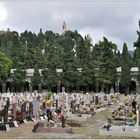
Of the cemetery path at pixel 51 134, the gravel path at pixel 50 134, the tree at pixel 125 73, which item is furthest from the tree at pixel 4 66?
the gravel path at pixel 50 134

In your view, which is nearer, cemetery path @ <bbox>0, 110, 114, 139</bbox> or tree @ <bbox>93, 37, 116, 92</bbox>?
cemetery path @ <bbox>0, 110, 114, 139</bbox>

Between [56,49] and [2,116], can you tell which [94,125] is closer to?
[2,116]

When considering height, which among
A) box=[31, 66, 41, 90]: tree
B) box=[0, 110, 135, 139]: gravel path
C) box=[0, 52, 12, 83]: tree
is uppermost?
box=[0, 52, 12, 83]: tree

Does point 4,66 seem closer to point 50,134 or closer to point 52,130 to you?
point 52,130

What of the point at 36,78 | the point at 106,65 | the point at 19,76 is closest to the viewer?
the point at 19,76

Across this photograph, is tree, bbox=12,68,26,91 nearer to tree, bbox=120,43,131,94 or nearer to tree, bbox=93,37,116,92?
tree, bbox=93,37,116,92

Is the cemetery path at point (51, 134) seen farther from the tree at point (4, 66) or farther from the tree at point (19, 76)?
the tree at point (4, 66)

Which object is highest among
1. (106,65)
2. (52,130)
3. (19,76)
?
(106,65)

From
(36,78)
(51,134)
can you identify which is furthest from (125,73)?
(51,134)

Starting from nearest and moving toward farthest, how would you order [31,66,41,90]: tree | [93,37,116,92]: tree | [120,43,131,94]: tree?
[93,37,116,92]: tree
[31,66,41,90]: tree
[120,43,131,94]: tree

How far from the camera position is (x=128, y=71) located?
237ft

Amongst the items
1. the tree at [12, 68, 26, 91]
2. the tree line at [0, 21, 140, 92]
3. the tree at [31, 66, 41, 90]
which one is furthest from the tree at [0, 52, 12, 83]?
the tree at [31, 66, 41, 90]

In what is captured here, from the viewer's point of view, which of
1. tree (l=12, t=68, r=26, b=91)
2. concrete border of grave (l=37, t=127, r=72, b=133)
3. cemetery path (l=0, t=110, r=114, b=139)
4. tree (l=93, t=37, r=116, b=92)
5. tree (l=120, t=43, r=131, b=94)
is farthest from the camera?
tree (l=120, t=43, r=131, b=94)

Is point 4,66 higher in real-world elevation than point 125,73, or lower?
higher
